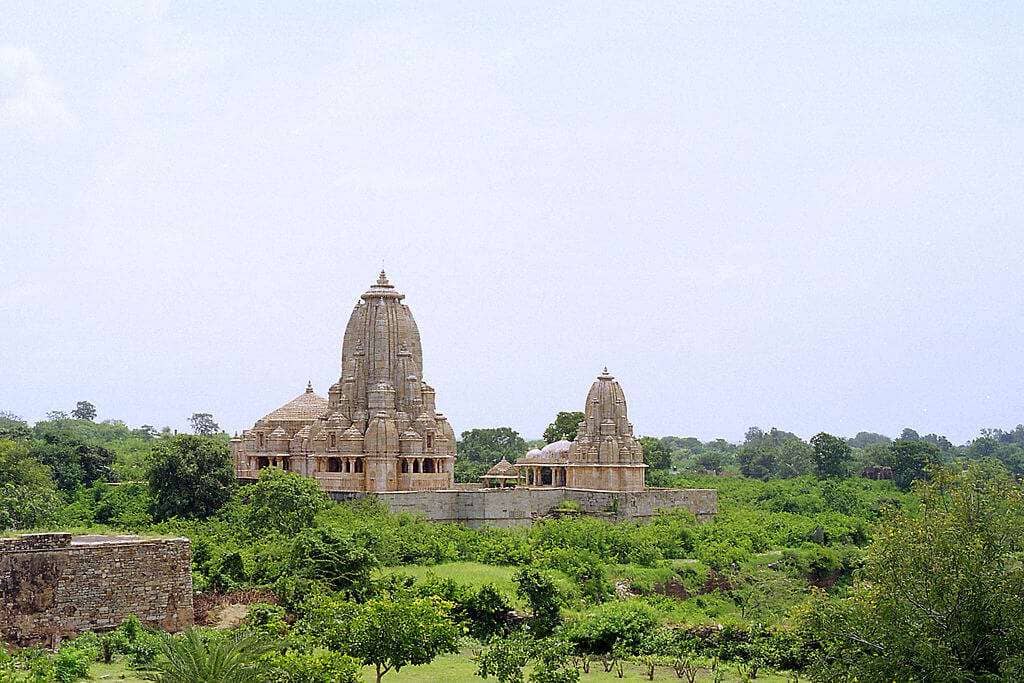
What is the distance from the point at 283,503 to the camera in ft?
112

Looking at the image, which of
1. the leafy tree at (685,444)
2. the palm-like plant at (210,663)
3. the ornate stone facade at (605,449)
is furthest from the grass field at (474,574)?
the leafy tree at (685,444)

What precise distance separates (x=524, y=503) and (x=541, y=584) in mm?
12192

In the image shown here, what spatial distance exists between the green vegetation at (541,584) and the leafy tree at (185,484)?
0.06 metres

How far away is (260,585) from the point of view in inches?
1104

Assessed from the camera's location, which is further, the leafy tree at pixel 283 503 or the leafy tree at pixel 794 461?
the leafy tree at pixel 794 461

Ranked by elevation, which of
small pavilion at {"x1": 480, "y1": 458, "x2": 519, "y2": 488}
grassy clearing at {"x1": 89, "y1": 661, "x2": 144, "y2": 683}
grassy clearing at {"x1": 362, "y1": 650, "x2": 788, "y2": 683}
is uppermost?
small pavilion at {"x1": 480, "y1": 458, "x2": 519, "y2": 488}

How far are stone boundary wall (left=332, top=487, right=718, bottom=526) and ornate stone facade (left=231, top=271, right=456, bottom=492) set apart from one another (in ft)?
4.14

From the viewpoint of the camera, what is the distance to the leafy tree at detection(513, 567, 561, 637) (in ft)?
87.4

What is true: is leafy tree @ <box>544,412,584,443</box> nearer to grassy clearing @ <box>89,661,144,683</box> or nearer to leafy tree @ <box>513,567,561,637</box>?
leafy tree @ <box>513,567,561,637</box>

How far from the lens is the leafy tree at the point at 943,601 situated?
17.9m

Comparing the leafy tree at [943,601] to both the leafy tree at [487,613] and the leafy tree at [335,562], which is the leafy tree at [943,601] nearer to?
the leafy tree at [487,613]

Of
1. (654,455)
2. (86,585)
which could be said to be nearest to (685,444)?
(654,455)

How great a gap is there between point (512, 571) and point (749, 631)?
791 centimetres

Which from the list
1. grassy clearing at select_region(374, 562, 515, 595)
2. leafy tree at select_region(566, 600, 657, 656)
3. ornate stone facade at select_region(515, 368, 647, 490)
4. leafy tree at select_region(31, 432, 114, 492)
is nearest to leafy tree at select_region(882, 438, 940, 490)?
ornate stone facade at select_region(515, 368, 647, 490)
